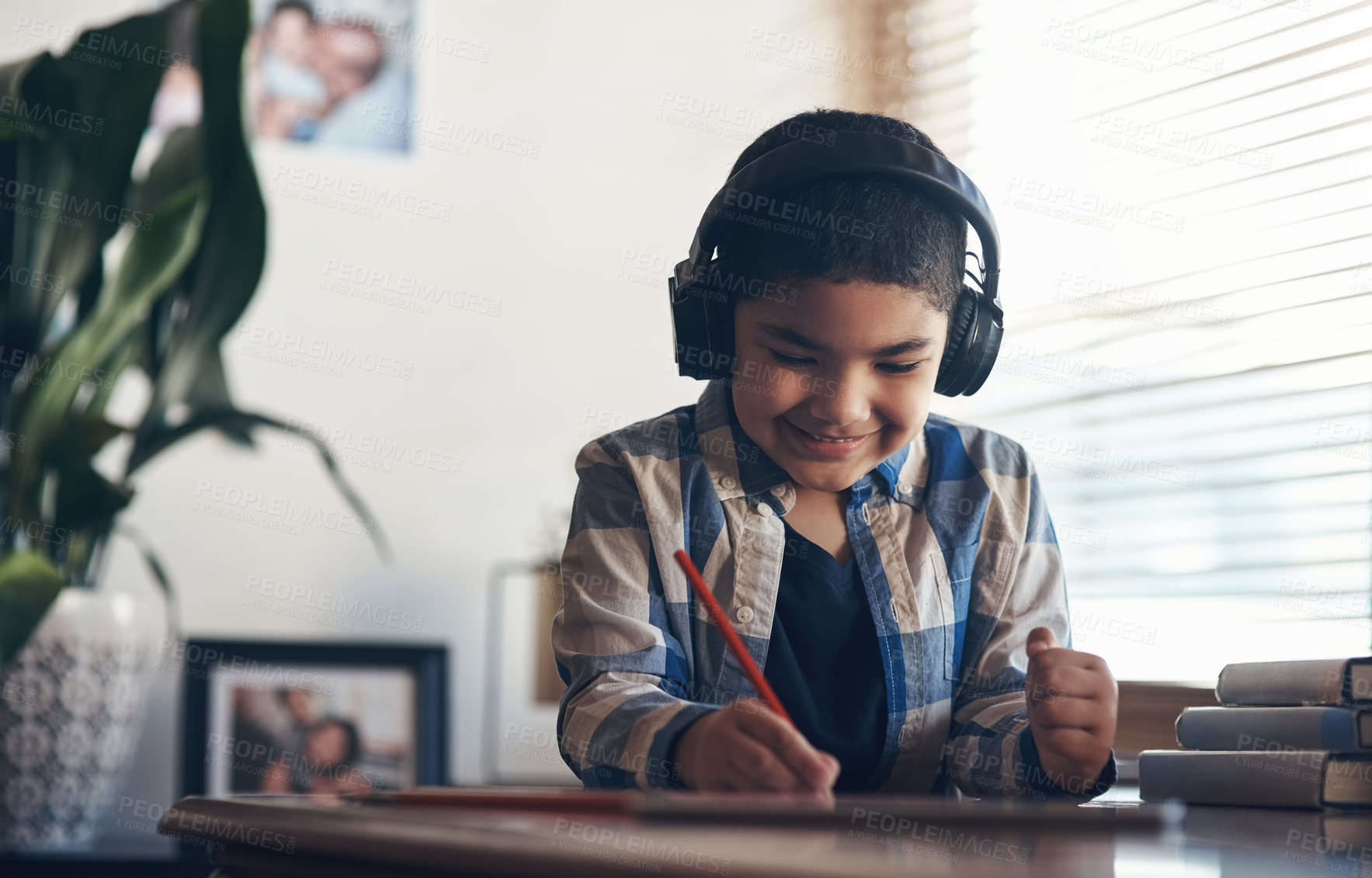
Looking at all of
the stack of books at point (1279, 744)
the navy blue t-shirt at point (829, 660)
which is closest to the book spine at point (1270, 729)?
the stack of books at point (1279, 744)

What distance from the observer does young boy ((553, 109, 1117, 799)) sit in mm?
735

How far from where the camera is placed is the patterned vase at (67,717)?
164 centimetres

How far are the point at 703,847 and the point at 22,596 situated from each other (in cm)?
140

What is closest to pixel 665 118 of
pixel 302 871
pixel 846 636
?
pixel 846 636

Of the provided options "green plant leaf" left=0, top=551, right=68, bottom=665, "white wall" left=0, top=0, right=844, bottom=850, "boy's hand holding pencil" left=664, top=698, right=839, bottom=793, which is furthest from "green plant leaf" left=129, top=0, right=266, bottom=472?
"boy's hand holding pencil" left=664, top=698, right=839, bottom=793

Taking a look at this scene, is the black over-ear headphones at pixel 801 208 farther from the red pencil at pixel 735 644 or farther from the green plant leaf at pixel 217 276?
the green plant leaf at pixel 217 276

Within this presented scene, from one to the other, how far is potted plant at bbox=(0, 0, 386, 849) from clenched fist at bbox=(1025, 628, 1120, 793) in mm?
1357

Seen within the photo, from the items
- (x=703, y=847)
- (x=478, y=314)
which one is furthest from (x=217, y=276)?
(x=703, y=847)

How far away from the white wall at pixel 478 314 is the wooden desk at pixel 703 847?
5.53 ft

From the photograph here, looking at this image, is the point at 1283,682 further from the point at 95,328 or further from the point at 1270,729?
the point at 95,328

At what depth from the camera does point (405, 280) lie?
2.22 meters

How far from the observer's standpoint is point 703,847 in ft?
1.11

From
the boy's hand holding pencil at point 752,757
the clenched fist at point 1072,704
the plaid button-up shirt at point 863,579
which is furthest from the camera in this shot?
the plaid button-up shirt at point 863,579

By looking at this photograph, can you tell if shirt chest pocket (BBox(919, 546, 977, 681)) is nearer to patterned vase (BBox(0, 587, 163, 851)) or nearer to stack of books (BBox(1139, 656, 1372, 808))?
stack of books (BBox(1139, 656, 1372, 808))
